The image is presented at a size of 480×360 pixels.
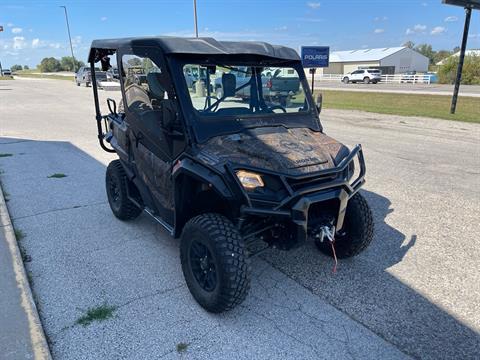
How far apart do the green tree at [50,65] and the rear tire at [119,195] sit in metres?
110

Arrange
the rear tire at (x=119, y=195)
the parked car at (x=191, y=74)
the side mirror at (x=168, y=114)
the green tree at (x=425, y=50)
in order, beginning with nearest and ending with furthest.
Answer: the side mirror at (x=168, y=114), the parked car at (x=191, y=74), the rear tire at (x=119, y=195), the green tree at (x=425, y=50)

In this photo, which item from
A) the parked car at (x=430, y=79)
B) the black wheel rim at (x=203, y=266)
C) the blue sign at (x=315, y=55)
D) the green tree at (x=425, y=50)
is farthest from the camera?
the green tree at (x=425, y=50)

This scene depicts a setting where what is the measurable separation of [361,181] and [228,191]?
4.12 ft

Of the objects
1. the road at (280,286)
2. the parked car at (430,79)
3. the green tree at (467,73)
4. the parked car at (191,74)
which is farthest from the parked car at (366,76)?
the parked car at (191,74)

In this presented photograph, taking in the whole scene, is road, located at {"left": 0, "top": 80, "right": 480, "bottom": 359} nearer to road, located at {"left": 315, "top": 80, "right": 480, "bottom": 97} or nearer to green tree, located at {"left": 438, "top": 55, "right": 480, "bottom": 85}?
road, located at {"left": 315, "top": 80, "right": 480, "bottom": 97}

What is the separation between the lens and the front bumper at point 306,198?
266 cm

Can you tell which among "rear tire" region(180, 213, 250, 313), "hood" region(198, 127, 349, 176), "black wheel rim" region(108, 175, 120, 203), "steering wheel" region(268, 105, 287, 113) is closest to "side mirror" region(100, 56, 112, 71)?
"black wheel rim" region(108, 175, 120, 203)

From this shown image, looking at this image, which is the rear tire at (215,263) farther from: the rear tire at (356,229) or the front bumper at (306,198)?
the rear tire at (356,229)

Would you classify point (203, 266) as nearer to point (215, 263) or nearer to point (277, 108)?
point (215, 263)

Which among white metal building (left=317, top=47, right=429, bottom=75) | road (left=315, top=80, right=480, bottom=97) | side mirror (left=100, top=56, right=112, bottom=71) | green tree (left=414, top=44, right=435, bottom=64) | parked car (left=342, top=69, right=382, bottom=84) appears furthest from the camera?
green tree (left=414, top=44, right=435, bottom=64)

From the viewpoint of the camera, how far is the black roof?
124 inches

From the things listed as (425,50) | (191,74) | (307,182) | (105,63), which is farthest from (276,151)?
(425,50)

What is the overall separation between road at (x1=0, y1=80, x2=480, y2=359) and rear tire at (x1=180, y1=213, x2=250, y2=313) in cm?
18

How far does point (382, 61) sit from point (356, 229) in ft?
230
